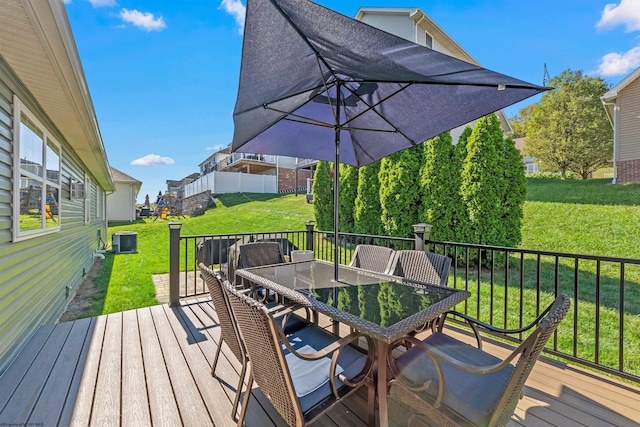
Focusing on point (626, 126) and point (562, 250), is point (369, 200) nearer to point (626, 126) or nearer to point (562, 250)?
point (562, 250)

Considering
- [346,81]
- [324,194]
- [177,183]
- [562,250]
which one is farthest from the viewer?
[177,183]

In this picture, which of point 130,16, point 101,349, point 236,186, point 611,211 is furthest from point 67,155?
point 236,186

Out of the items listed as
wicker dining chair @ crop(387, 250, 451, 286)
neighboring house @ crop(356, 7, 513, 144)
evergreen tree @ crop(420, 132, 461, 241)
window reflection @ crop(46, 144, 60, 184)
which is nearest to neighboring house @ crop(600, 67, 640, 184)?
neighboring house @ crop(356, 7, 513, 144)

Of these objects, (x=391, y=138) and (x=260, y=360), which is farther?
(x=391, y=138)

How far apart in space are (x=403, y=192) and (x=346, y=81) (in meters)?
4.93

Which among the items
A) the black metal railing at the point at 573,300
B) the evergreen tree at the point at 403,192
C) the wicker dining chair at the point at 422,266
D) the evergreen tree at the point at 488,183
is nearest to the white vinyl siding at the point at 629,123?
the black metal railing at the point at 573,300

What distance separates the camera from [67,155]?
17.5 ft

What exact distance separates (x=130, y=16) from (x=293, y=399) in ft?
23.2

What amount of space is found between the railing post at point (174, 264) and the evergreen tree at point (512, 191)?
233 inches

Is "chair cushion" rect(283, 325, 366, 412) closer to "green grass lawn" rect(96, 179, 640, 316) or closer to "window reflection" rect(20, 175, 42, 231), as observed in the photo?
"window reflection" rect(20, 175, 42, 231)

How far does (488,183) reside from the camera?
5.58m

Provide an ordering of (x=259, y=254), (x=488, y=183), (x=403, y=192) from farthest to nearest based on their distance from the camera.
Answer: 1. (x=403, y=192)
2. (x=488, y=183)
3. (x=259, y=254)

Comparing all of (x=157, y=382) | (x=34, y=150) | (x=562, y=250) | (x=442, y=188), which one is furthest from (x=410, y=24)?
(x=157, y=382)

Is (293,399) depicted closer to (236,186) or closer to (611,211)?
(611,211)
